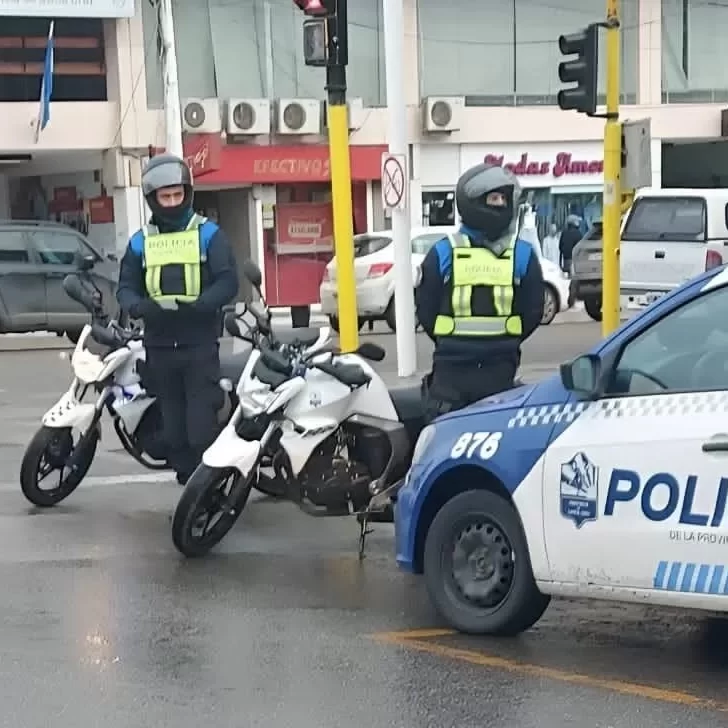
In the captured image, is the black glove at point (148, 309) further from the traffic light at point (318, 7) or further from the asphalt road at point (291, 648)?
the traffic light at point (318, 7)

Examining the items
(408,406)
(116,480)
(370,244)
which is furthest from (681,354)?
(370,244)

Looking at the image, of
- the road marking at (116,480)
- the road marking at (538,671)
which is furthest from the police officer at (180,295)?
the road marking at (538,671)

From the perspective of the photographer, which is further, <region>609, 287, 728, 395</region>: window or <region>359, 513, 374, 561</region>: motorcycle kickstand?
<region>359, 513, 374, 561</region>: motorcycle kickstand

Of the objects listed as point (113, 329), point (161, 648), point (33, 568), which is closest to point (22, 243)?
point (113, 329)

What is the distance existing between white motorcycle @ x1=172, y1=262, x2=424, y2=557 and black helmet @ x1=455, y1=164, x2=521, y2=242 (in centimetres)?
90

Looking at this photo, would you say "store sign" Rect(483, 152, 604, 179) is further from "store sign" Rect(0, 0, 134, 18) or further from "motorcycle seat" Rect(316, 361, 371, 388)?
"motorcycle seat" Rect(316, 361, 371, 388)

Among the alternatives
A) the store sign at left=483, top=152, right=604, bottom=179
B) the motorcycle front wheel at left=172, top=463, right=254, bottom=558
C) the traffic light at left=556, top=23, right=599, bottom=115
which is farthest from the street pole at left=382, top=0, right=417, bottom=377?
the store sign at left=483, top=152, right=604, bottom=179

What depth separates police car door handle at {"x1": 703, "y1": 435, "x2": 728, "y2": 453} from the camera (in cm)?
531

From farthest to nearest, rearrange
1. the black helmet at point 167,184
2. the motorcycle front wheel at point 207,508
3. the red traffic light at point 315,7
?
the red traffic light at point 315,7, the black helmet at point 167,184, the motorcycle front wheel at point 207,508

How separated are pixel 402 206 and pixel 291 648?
26.7 ft

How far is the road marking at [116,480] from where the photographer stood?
33.6 feet

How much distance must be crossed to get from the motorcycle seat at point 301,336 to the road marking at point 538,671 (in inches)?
84.7

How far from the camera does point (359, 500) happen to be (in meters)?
7.86

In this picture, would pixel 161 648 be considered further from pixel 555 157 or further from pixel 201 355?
pixel 555 157
